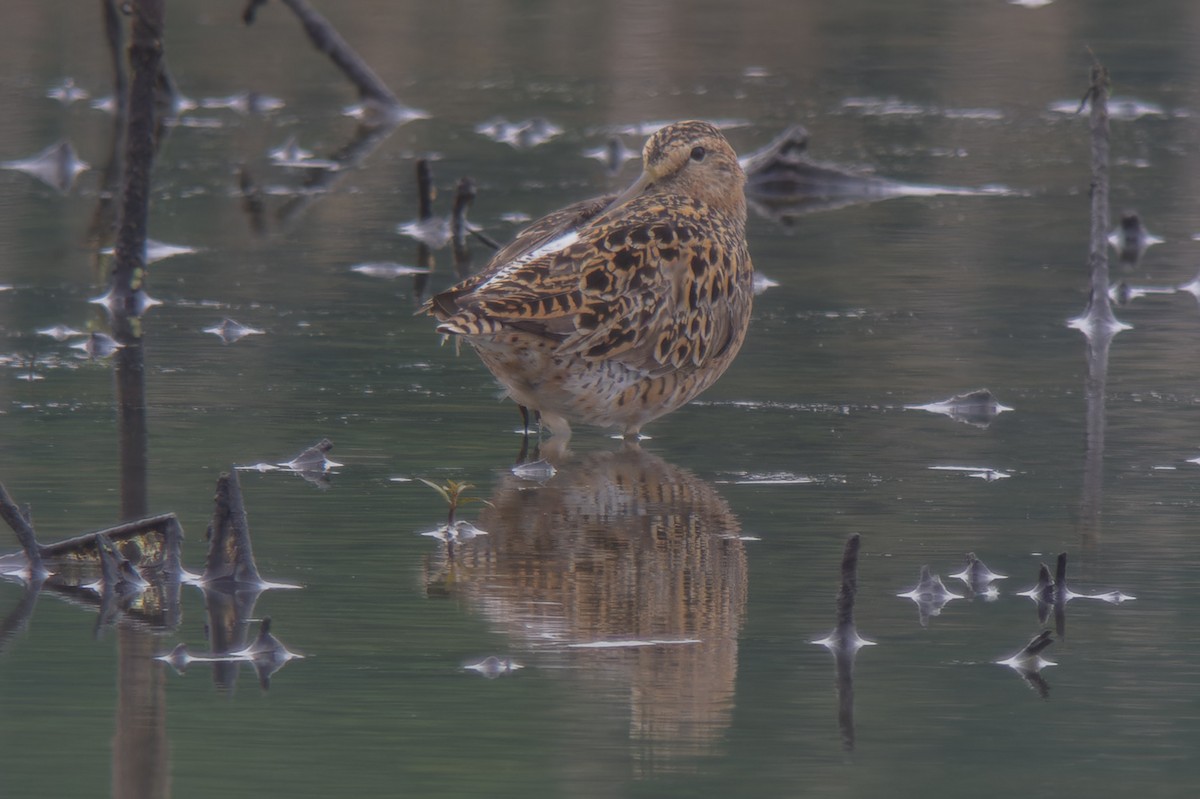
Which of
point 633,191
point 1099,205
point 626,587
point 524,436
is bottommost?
point 626,587

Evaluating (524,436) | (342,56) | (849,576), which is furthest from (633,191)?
(342,56)

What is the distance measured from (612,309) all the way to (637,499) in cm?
97

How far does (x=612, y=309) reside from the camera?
8.41 meters

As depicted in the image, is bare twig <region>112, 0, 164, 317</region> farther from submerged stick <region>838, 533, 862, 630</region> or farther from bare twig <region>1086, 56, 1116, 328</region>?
Answer: submerged stick <region>838, 533, 862, 630</region>

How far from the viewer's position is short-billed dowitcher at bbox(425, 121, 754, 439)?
26.9 ft

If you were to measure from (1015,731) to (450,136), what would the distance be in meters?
11.5

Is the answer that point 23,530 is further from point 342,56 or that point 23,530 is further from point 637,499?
point 342,56

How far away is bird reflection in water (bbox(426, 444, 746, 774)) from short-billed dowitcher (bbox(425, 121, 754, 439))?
313 mm

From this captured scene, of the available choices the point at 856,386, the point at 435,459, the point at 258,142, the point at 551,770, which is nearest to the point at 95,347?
the point at 435,459

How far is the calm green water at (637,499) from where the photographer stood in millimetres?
5223

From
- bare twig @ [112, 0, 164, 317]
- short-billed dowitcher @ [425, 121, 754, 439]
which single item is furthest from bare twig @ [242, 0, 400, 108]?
short-billed dowitcher @ [425, 121, 754, 439]

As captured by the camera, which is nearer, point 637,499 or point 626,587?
point 626,587

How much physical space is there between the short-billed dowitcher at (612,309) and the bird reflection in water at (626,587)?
0.31m

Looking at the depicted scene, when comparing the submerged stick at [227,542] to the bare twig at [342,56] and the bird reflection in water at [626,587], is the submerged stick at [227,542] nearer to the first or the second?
the bird reflection in water at [626,587]
